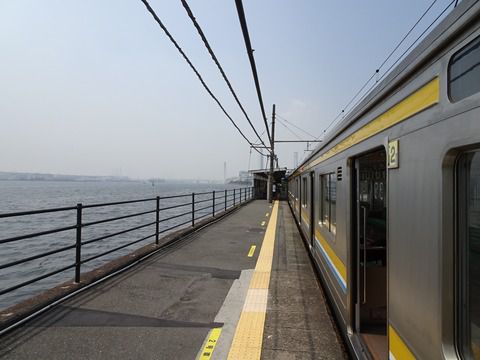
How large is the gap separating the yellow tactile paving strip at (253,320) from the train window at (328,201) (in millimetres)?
1320

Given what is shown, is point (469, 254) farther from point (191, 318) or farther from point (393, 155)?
point (191, 318)

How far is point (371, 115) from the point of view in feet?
8.87

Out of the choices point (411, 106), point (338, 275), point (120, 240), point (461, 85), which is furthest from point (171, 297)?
point (120, 240)

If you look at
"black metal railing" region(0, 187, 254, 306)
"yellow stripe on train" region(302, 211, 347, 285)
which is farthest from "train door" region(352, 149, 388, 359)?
"black metal railing" region(0, 187, 254, 306)

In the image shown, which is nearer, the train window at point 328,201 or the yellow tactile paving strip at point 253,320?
the yellow tactile paving strip at point 253,320

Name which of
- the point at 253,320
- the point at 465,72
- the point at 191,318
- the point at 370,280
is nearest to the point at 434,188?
the point at 465,72

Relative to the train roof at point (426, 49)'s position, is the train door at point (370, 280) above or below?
below

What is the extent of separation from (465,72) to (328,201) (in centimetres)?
373

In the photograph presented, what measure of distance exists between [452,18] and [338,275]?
9.78ft

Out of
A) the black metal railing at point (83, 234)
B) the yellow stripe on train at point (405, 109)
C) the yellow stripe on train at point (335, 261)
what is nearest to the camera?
the yellow stripe on train at point (405, 109)

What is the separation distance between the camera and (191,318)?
12.9ft

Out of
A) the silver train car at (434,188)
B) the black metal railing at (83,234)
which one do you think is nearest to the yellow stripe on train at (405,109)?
the silver train car at (434,188)

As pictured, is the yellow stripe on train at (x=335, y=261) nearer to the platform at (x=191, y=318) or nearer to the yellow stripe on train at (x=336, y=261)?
the yellow stripe on train at (x=336, y=261)

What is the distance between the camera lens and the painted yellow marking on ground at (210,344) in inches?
123
